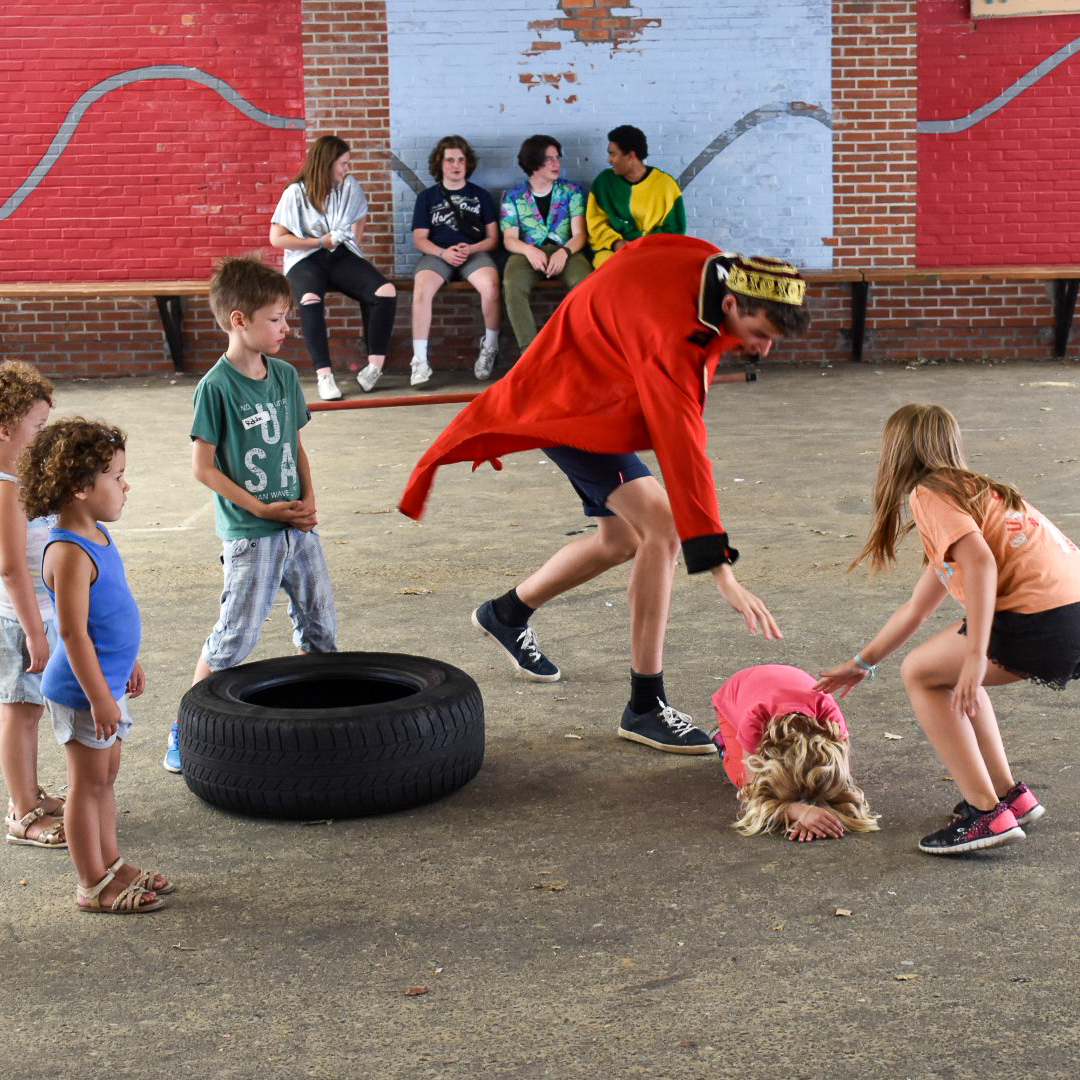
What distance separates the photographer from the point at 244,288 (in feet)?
13.1

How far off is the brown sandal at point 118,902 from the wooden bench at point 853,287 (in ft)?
30.6

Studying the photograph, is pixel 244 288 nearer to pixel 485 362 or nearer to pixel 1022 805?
pixel 1022 805

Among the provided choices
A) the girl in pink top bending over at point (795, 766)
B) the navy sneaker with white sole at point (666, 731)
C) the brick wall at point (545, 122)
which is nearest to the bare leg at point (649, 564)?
the navy sneaker with white sole at point (666, 731)

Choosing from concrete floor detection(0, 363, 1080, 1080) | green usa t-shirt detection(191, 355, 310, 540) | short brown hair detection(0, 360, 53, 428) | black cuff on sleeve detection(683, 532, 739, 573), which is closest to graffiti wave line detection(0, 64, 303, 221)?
concrete floor detection(0, 363, 1080, 1080)

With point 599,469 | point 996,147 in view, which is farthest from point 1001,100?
point 599,469

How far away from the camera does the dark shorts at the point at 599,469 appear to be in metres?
4.25

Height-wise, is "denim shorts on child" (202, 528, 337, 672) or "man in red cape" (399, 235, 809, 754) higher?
"man in red cape" (399, 235, 809, 754)

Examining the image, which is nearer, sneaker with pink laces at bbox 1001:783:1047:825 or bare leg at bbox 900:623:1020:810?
bare leg at bbox 900:623:1020:810

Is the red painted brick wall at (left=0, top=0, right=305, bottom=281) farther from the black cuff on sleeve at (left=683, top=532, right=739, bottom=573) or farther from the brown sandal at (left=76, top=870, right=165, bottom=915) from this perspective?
the brown sandal at (left=76, top=870, right=165, bottom=915)

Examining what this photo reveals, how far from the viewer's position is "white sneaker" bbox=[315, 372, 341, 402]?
36.1 ft

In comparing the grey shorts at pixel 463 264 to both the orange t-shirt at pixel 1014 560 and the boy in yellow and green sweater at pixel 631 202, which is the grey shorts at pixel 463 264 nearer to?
the boy in yellow and green sweater at pixel 631 202

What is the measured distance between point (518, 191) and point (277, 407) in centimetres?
816

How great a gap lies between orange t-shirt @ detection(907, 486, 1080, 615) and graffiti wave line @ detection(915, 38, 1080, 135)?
976 cm

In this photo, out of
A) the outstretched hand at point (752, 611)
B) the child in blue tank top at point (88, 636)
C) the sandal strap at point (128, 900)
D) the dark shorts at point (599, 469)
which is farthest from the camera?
the dark shorts at point (599, 469)
